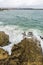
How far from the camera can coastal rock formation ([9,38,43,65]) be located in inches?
338

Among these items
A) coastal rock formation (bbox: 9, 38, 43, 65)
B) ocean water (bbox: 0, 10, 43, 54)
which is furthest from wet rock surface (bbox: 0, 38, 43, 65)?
ocean water (bbox: 0, 10, 43, 54)

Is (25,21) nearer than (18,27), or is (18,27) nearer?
(18,27)

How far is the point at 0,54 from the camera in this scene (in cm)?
986

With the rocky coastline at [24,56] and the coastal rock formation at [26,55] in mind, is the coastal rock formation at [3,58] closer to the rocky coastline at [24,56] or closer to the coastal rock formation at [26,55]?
the rocky coastline at [24,56]

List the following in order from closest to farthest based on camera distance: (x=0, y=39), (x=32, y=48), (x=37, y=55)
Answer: (x=37, y=55) < (x=32, y=48) < (x=0, y=39)

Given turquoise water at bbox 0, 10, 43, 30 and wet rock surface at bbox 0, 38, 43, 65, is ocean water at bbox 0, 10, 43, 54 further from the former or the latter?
wet rock surface at bbox 0, 38, 43, 65

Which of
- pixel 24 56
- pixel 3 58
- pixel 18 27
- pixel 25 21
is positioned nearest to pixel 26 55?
pixel 24 56

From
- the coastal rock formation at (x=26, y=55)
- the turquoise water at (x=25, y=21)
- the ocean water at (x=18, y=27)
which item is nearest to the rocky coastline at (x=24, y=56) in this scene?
the coastal rock formation at (x=26, y=55)

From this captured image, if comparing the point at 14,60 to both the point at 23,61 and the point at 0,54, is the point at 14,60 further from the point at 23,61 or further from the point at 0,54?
the point at 0,54

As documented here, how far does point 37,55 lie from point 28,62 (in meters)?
0.68

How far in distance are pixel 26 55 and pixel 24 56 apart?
0.10 m

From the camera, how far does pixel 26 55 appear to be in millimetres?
9094

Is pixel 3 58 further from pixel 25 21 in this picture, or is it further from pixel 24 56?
pixel 25 21

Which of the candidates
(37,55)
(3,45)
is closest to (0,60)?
(37,55)
